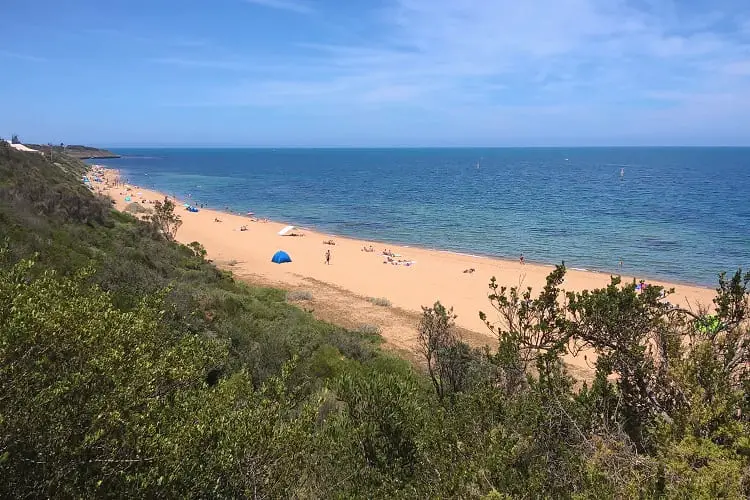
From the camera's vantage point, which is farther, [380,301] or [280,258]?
[280,258]

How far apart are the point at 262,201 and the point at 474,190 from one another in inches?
1390

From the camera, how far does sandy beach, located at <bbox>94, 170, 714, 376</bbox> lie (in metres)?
23.4

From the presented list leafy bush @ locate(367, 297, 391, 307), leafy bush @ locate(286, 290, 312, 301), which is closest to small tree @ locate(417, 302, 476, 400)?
leafy bush @ locate(367, 297, 391, 307)

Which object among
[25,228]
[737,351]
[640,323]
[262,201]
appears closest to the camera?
[737,351]

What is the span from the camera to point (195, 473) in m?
4.59

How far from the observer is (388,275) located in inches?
Answer: 1257

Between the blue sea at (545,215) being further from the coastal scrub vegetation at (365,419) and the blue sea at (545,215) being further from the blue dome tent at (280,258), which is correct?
the coastal scrub vegetation at (365,419)

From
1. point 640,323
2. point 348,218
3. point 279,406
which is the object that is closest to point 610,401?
point 640,323

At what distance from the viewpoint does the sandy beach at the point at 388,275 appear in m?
23.4

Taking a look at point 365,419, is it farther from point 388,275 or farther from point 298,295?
point 388,275

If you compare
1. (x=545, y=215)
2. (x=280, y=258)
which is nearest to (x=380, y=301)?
(x=280, y=258)

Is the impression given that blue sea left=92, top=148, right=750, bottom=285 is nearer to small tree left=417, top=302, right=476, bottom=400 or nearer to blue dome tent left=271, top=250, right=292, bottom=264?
blue dome tent left=271, top=250, right=292, bottom=264

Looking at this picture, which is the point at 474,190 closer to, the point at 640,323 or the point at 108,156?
the point at 640,323

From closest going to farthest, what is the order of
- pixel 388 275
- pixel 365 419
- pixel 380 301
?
pixel 365 419 → pixel 380 301 → pixel 388 275
